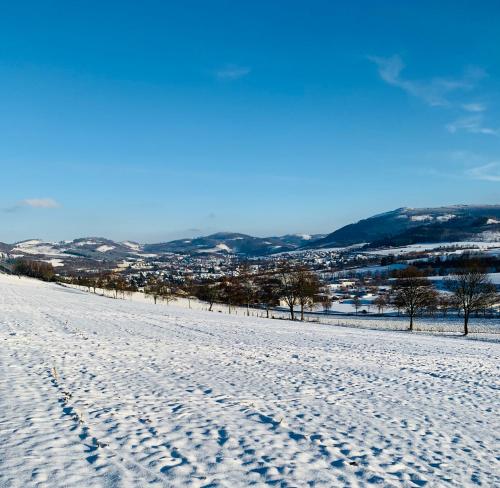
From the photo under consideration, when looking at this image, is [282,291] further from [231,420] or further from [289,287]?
[231,420]

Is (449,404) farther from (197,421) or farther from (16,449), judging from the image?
(16,449)

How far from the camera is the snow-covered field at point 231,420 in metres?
7.72

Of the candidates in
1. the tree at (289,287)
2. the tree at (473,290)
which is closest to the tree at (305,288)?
the tree at (289,287)

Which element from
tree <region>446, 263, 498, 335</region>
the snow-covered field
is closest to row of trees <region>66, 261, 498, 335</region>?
tree <region>446, 263, 498, 335</region>

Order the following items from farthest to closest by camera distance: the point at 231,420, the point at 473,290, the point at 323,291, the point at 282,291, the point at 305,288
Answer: the point at 323,291, the point at 282,291, the point at 305,288, the point at 473,290, the point at 231,420

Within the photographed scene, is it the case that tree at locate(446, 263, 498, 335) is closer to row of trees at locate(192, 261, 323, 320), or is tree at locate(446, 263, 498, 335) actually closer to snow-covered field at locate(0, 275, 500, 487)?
row of trees at locate(192, 261, 323, 320)

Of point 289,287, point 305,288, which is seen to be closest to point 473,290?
point 305,288

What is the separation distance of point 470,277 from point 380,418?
2185 inches

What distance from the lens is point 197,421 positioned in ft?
34.3

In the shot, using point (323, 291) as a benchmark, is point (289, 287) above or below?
above

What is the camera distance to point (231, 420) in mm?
10727

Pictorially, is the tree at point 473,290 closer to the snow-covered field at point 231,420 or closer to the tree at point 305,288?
the tree at point 305,288

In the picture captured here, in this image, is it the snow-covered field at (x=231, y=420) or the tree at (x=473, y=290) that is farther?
the tree at (x=473, y=290)

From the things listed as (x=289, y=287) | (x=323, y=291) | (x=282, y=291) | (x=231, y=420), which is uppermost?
(x=231, y=420)
